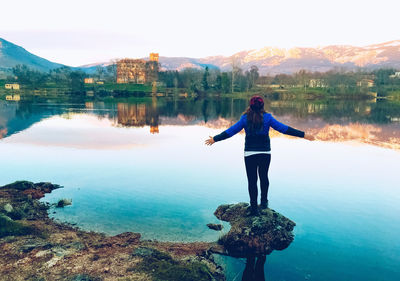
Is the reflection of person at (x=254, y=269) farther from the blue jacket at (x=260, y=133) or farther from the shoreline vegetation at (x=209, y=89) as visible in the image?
the shoreline vegetation at (x=209, y=89)

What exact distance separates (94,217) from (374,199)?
1358cm

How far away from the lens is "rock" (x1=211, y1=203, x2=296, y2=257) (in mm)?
10469

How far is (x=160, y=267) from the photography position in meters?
8.77

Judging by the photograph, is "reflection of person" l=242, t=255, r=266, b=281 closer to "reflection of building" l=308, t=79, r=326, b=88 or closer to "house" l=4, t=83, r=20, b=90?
"reflection of building" l=308, t=79, r=326, b=88

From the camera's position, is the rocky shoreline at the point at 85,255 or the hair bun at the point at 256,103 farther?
the hair bun at the point at 256,103

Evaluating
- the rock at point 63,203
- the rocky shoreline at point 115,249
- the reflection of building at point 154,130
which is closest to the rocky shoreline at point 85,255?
the rocky shoreline at point 115,249

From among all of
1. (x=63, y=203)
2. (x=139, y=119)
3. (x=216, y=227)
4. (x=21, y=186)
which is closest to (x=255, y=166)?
(x=216, y=227)

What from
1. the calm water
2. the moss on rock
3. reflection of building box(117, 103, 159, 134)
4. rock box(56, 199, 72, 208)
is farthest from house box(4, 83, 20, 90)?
the moss on rock

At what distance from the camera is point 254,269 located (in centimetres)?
941

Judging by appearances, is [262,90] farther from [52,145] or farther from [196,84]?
[52,145]

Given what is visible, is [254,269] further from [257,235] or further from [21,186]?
[21,186]

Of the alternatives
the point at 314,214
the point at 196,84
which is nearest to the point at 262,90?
the point at 196,84

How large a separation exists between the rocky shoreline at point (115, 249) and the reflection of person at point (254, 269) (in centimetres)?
33

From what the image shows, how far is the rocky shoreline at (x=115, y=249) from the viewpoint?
845cm
